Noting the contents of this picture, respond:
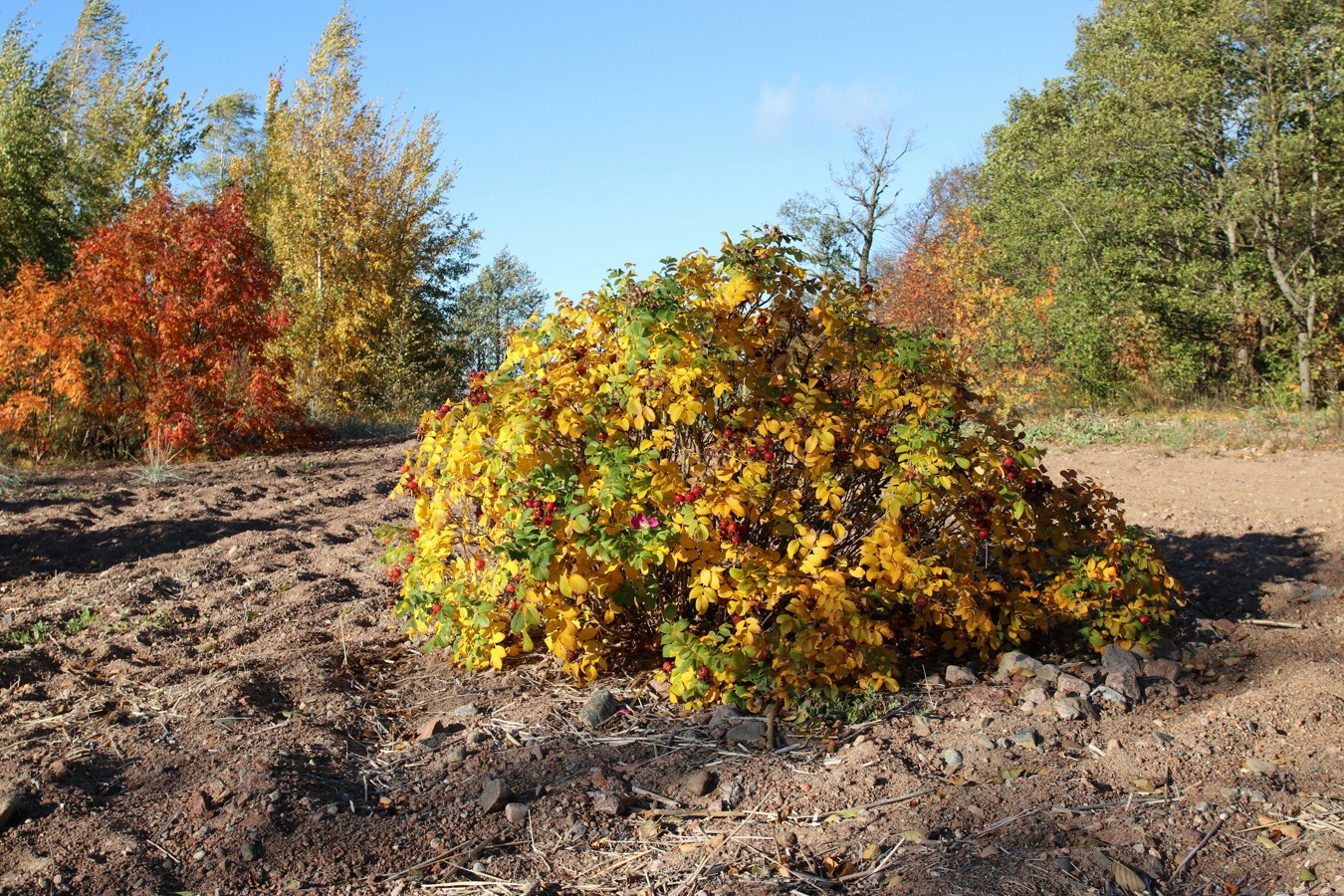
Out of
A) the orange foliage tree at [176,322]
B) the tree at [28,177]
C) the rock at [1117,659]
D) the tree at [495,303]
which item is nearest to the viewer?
the rock at [1117,659]

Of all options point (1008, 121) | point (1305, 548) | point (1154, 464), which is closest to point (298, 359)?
point (1008, 121)

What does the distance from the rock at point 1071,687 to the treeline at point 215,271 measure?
839 cm

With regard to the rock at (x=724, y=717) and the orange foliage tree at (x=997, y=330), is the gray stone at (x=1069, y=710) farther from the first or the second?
the orange foliage tree at (x=997, y=330)

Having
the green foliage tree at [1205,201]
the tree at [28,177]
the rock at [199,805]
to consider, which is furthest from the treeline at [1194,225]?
the tree at [28,177]

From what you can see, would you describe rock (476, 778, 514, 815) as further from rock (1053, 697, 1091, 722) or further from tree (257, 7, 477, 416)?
tree (257, 7, 477, 416)

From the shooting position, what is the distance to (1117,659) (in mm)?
3123

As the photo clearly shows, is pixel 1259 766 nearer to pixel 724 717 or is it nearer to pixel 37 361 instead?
pixel 724 717

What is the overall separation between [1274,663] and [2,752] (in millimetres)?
3955

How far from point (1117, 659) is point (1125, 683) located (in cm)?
13

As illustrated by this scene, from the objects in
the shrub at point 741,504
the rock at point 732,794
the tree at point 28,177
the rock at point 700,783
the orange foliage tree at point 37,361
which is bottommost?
the rock at point 732,794

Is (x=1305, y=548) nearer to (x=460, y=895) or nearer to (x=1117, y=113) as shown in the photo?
(x=460, y=895)

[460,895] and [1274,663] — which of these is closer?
[460,895]

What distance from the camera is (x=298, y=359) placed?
18.0 m

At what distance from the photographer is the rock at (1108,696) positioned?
2916 millimetres
